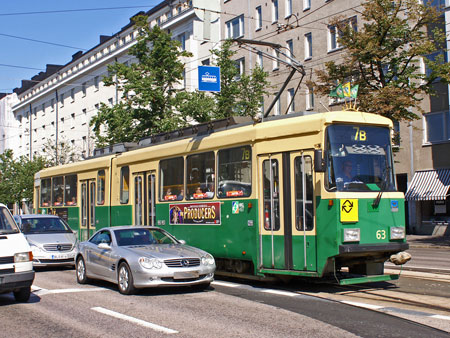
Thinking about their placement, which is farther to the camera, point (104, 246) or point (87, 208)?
point (87, 208)

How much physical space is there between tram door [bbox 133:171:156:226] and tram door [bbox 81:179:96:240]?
3.66 meters

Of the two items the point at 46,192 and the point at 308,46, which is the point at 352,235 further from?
the point at 308,46

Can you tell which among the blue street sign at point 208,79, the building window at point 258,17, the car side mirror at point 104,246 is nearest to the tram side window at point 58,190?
the blue street sign at point 208,79

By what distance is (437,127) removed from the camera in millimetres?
31375

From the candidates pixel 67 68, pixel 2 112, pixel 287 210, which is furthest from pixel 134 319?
pixel 2 112

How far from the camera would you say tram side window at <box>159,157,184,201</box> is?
14.8 m

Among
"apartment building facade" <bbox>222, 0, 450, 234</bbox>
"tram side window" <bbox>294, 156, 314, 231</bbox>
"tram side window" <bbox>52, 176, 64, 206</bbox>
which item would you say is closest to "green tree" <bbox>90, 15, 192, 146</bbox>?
"apartment building facade" <bbox>222, 0, 450, 234</bbox>

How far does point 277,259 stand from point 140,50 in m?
22.6

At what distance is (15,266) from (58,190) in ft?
46.5

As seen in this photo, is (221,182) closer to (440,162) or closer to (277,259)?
(277,259)

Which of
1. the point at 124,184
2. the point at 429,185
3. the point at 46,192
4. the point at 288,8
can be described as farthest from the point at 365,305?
the point at 288,8

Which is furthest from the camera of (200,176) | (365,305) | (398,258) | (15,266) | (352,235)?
(200,176)

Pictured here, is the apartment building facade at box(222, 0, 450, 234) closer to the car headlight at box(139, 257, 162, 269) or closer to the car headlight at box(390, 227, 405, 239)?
the car headlight at box(390, 227, 405, 239)

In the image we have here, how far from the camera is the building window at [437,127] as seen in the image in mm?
30922
